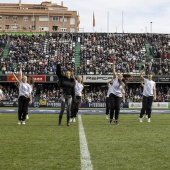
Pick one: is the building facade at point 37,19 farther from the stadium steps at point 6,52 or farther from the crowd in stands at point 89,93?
the crowd in stands at point 89,93

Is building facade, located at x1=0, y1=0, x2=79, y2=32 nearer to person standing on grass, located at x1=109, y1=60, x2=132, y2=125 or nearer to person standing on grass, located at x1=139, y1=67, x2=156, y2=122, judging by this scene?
person standing on grass, located at x1=139, y1=67, x2=156, y2=122

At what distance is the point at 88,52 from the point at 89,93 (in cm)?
703

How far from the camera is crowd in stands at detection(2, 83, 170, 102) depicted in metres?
55.2

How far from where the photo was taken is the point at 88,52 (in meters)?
63.1

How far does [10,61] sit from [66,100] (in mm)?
41920

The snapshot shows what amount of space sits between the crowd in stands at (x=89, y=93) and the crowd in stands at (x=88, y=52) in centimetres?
188

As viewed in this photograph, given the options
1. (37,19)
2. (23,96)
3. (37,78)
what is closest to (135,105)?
(37,78)

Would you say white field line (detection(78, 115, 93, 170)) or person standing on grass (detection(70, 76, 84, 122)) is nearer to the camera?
white field line (detection(78, 115, 93, 170))

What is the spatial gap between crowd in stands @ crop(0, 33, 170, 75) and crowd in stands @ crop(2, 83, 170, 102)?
1.88 meters

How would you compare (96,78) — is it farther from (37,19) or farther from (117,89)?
(37,19)

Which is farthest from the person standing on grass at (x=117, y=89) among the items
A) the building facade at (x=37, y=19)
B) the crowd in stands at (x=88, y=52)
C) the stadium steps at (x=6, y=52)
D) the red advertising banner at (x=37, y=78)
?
the building facade at (x=37, y=19)

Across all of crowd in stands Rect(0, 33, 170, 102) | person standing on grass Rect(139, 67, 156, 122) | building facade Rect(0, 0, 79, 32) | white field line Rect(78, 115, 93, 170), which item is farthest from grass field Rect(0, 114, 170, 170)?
building facade Rect(0, 0, 79, 32)

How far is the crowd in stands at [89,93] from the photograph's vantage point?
55219 mm

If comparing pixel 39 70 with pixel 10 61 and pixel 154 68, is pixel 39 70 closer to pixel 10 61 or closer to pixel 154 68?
pixel 10 61
